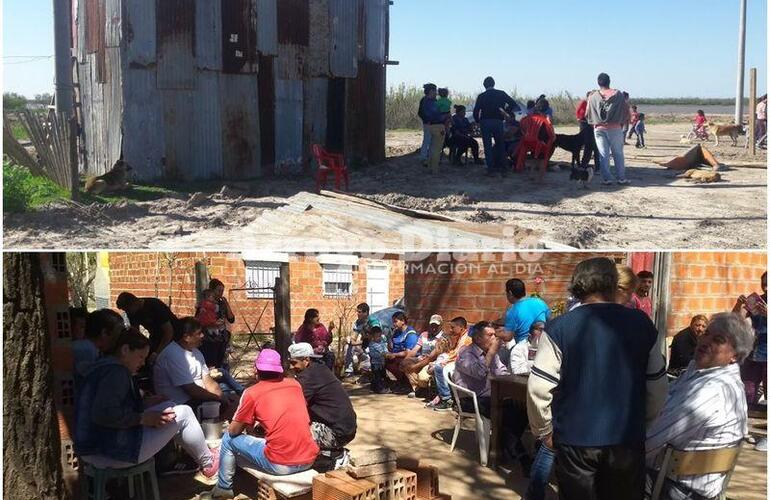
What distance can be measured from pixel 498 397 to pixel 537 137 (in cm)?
850

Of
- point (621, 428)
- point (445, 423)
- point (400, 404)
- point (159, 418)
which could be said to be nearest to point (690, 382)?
point (621, 428)

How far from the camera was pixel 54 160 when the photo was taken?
12.6 metres

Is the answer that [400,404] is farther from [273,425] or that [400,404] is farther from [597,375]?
[597,375]

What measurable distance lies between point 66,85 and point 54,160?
42.9 inches

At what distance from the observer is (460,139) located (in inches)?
612

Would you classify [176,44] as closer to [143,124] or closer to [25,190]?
[143,124]

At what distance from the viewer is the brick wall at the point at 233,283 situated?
45.4ft

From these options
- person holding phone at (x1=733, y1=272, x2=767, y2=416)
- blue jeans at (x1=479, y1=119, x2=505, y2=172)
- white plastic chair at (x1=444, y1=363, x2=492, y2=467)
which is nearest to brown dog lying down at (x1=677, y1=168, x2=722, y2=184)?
blue jeans at (x1=479, y1=119, x2=505, y2=172)

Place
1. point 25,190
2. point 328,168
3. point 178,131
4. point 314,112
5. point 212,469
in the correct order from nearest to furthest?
point 212,469 < point 25,190 < point 328,168 < point 178,131 < point 314,112

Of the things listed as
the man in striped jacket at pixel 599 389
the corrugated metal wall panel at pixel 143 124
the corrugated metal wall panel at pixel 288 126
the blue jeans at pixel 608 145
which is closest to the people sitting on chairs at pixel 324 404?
the man in striped jacket at pixel 599 389

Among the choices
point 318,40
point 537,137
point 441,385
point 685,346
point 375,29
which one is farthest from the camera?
point 375,29

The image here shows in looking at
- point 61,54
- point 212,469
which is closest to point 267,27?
point 61,54

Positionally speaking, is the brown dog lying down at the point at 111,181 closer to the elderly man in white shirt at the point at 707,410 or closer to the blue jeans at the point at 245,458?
the blue jeans at the point at 245,458

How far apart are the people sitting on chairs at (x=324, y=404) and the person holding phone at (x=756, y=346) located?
3.77 m
